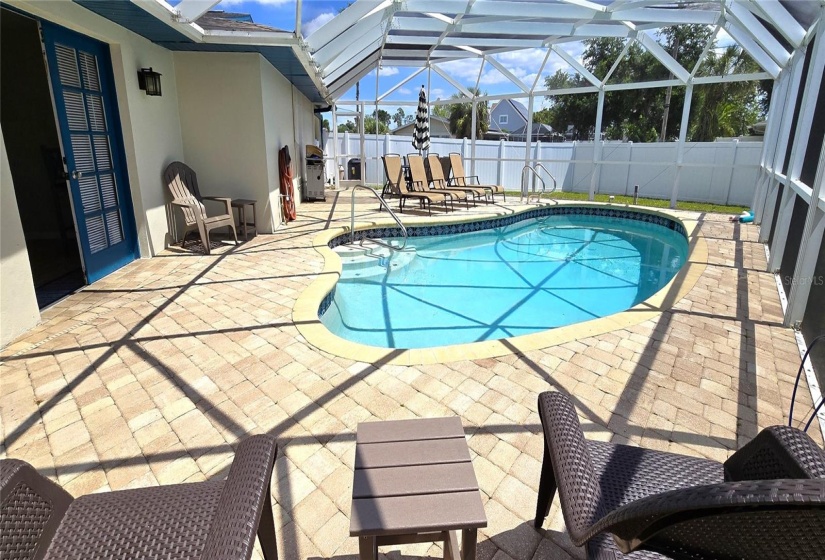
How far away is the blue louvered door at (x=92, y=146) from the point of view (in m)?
4.28

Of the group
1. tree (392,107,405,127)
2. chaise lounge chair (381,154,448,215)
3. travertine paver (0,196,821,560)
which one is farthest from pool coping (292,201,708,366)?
tree (392,107,405,127)

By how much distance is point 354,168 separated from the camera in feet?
52.1

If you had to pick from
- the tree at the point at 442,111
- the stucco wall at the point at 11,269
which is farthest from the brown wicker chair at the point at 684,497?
the tree at the point at 442,111

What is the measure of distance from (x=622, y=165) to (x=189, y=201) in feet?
47.7

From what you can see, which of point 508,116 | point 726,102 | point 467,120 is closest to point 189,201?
point 726,102

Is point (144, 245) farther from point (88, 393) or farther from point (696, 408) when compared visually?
point (696, 408)

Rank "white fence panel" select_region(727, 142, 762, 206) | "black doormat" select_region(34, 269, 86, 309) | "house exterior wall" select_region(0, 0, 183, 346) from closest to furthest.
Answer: "house exterior wall" select_region(0, 0, 183, 346)
"black doormat" select_region(34, 269, 86, 309)
"white fence panel" select_region(727, 142, 762, 206)

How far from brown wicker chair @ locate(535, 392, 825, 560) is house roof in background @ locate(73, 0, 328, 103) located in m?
4.95

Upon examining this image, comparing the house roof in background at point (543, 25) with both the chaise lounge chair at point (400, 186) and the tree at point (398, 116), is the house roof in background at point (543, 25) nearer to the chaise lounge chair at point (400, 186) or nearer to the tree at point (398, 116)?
the chaise lounge chair at point (400, 186)

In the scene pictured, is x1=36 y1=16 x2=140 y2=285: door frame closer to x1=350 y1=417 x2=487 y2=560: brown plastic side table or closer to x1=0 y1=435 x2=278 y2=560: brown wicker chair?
x1=0 y1=435 x2=278 y2=560: brown wicker chair

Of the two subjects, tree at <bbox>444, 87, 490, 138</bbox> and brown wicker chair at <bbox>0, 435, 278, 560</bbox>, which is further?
tree at <bbox>444, 87, 490, 138</bbox>

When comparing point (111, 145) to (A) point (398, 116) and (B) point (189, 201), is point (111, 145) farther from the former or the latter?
(A) point (398, 116)

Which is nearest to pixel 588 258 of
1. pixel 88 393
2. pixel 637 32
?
pixel 637 32

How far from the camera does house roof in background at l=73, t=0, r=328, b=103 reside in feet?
13.8
